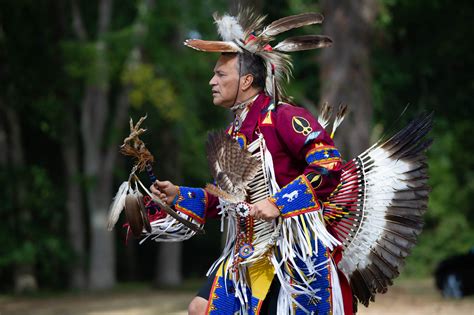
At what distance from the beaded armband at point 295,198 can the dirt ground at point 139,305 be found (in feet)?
21.6

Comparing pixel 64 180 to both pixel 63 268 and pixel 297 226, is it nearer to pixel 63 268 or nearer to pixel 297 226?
pixel 63 268

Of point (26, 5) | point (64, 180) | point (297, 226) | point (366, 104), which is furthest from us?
point (64, 180)

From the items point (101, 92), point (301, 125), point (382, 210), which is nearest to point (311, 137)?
point (301, 125)

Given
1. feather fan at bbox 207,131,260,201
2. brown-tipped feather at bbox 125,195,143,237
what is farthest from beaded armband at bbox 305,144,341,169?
brown-tipped feather at bbox 125,195,143,237

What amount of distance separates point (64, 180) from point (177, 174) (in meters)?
2.98

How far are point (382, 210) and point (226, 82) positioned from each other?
3.39 ft

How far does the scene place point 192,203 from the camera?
4.70m

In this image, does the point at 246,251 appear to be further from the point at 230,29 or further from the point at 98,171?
the point at 98,171

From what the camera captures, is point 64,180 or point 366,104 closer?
point 366,104

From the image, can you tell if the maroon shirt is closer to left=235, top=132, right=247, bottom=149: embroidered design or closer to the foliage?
left=235, top=132, right=247, bottom=149: embroidered design

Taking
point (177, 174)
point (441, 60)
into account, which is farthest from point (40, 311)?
point (441, 60)

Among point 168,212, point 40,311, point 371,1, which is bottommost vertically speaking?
point 40,311

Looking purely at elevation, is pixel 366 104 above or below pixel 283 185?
above

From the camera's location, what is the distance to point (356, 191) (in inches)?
182
